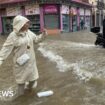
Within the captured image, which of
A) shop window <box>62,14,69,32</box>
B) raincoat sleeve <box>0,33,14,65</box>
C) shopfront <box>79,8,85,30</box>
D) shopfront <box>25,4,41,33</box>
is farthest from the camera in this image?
shopfront <box>79,8,85,30</box>

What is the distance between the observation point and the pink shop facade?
115 ft

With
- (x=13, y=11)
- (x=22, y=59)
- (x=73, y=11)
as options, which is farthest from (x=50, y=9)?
(x=22, y=59)

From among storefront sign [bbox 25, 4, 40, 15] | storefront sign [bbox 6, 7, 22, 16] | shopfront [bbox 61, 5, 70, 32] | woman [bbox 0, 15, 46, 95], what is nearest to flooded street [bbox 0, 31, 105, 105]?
woman [bbox 0, 15, 46, 95]

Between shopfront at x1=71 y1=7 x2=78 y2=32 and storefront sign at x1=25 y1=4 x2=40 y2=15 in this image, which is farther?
shopfront at x1=71 y1=7 x2=78 y2=32

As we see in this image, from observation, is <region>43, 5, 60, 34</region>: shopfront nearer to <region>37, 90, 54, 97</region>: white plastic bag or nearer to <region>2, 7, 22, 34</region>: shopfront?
<region>2, 7, 22, 34</region>: shopfront

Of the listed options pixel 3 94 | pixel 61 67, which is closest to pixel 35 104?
pixel 3 94

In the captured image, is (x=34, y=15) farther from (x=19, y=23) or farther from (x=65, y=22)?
(x=19, y=23)

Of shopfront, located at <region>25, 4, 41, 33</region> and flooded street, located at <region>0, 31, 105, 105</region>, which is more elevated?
shopfront, located at <region>25, 4, 41, 33</region>

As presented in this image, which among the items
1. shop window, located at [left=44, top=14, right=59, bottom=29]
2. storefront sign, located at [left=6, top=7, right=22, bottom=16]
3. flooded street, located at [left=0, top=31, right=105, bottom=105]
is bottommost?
flooded street, located at [left=0, top=31, right=105, bottom=105]

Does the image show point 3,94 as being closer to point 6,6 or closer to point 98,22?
point 6,6

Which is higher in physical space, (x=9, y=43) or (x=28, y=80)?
(x=9, y=43)

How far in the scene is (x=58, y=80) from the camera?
8750 mm

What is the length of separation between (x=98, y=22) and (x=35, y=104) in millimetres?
48483

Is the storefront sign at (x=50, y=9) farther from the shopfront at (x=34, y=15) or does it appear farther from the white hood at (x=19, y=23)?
the white hood at (x=19, y=23)
